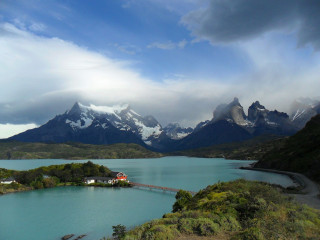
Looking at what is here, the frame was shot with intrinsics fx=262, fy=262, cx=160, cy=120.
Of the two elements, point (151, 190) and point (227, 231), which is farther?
point (151, 190)

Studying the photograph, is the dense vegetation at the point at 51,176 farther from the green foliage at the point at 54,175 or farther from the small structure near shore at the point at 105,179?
the small structure near shore at the point at 105,179

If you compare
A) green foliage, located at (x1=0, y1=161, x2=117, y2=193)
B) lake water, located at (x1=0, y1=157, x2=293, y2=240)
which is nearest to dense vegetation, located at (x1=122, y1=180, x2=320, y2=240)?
A: lake water, located at (x1=0, y1=157, x2=293, y2=240)

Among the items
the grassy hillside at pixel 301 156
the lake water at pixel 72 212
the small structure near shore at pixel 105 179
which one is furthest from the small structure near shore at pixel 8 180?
the grassy hillside at pixel 301 156

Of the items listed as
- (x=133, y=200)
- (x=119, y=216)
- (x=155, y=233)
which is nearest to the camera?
(x=155, y=233)

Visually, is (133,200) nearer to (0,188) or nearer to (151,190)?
(151,190)

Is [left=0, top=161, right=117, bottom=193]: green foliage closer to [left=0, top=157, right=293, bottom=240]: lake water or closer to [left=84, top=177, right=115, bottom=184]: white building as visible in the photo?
[left=84, top=177, right=115, bottom=184]: white building

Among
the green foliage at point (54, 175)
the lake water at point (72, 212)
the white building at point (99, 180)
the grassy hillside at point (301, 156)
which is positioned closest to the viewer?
the lake water at point (72, 212)

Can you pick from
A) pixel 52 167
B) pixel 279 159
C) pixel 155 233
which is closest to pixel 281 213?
pixel 155 233
